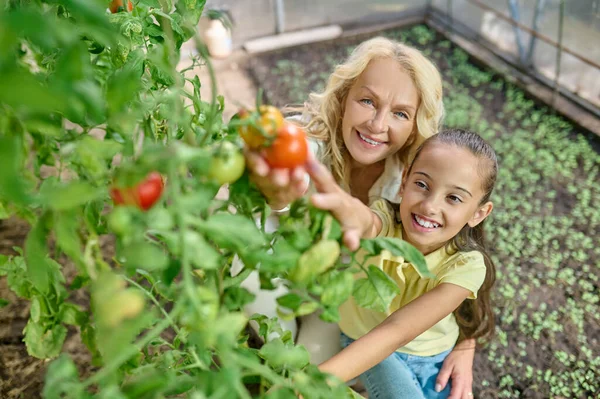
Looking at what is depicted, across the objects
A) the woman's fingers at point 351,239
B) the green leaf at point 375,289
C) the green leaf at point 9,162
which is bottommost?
the green leaf at point 375,289

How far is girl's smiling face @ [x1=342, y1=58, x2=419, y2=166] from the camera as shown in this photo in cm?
149

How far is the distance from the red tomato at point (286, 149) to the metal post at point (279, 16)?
10.3ft

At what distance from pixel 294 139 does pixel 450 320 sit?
3.42 feet

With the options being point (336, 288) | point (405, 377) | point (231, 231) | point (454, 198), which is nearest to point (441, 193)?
point (454, 198)

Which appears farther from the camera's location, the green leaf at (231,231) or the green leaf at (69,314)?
the green leaf at (69,314)

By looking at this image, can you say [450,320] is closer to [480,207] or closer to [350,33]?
[480,207]

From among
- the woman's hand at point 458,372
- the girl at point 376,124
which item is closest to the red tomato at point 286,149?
the girl at point 376,124

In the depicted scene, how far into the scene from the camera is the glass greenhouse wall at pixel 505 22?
288cm

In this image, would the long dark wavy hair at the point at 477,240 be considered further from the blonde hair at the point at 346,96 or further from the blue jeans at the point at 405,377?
the blonde hair at the point at 346,96

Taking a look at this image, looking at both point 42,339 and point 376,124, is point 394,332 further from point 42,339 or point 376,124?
point 42,339

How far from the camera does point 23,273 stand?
123 centimetres

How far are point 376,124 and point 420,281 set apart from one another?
0.42m

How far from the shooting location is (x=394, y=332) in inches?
43.7

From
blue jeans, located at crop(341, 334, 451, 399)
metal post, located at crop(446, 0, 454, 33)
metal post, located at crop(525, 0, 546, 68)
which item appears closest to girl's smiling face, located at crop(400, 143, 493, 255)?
blue jeans, located at crop(341, 334, 451, 399)
